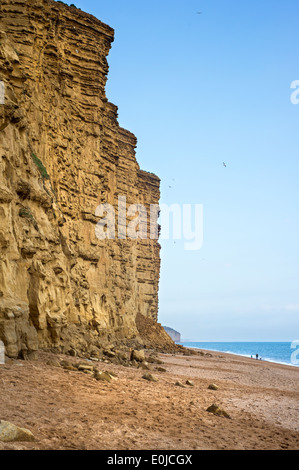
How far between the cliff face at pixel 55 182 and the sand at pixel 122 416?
1.96m

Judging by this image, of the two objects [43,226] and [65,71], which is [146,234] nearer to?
[65,71]

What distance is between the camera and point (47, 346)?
13344mm

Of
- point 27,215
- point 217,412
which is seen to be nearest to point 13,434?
point 217,412

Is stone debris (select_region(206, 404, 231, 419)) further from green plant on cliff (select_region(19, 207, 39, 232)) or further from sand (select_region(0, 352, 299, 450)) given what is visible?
green plant on cliff (select_region(19, 207, 39, 232))

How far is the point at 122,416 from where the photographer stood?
23.5ft

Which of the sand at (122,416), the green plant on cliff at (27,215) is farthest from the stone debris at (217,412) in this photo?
the green plant on cliff at (27,215)

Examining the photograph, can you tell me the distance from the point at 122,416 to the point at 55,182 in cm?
1495

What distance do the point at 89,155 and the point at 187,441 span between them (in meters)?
19.6

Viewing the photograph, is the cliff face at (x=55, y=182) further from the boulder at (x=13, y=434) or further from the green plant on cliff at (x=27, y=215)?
the boulder at (x=13, y=434)

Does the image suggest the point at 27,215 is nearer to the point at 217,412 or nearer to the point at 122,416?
the point at 122,416

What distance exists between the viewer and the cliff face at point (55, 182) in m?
11.4

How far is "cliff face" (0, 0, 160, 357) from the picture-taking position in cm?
1139
